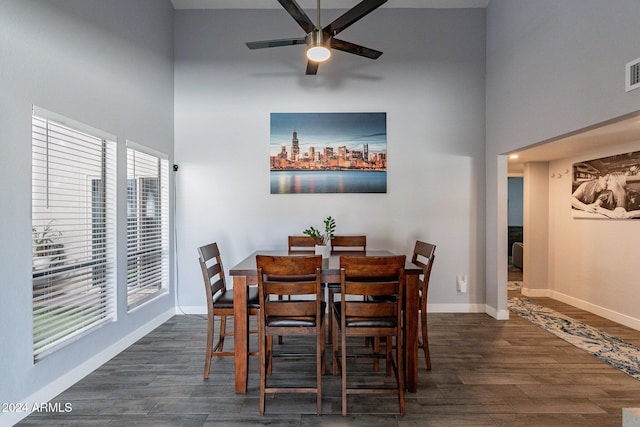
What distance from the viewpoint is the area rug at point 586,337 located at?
2.68 m

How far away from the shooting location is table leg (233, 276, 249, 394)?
7.36 ft

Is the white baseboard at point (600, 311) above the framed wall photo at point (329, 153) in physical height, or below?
below

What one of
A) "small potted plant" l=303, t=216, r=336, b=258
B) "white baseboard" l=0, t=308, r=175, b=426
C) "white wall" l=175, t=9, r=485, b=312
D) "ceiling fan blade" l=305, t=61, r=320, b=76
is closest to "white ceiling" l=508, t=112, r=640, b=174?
"white wall" l=175, t=9, r=485, b=312

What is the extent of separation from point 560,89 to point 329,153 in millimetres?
2310

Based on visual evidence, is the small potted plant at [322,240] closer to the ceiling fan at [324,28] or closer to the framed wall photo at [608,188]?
the ceiling fan at [324,28]

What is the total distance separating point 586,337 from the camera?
10.5ft

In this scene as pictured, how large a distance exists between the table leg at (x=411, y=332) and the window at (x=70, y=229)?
242 centimetres

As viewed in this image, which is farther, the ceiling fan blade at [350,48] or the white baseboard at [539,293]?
the white baseboard at [539,293]

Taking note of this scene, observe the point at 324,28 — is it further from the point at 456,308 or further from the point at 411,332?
the point at 456,308

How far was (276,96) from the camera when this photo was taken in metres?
4.02

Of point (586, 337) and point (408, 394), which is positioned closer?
point (408, 394)

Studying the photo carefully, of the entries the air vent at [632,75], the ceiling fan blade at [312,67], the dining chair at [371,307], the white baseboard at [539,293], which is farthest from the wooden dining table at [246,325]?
the white baseboard at [539,293]

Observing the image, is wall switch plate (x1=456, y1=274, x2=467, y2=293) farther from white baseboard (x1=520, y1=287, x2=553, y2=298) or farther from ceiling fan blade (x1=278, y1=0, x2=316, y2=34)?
ceiling fan blade (x1=278, y1=0, x2=316, y2=34)

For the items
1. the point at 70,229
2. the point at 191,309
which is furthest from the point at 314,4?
the point at 191,309
